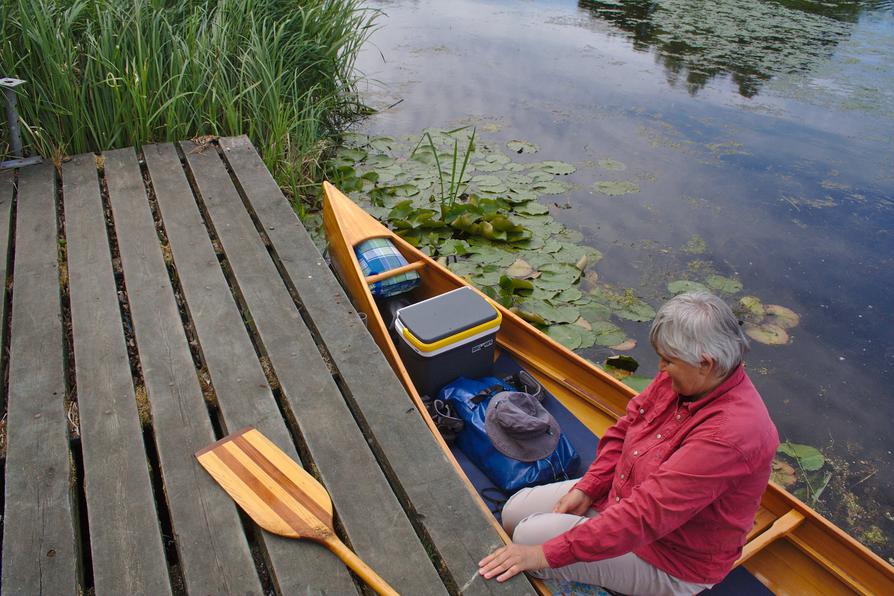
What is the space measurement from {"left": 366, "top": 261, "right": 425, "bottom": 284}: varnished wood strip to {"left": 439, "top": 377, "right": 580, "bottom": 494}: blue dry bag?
872 mm

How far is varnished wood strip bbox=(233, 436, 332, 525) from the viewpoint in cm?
181

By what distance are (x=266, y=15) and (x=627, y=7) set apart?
672 centimetres

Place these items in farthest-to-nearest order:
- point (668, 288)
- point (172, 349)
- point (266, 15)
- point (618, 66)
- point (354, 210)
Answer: point (618, 66) < point (266, 15) < point (668, 288) < point (354, 210) < point (172, 349)

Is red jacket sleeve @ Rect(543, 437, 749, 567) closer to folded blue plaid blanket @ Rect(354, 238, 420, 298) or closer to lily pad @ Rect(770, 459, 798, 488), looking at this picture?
lily pad @ Rect(770, 459, 798, 488)

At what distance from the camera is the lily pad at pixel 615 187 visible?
17.5 feet

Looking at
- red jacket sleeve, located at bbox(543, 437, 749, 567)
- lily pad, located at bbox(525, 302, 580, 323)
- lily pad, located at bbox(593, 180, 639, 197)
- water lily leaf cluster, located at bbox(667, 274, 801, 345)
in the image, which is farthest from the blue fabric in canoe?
lily pad, located at bbox(593, 180, 639, 197)

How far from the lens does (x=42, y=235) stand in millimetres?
2926

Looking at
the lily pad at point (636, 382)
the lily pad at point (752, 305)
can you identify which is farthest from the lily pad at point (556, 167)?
the lily pad at point (636, 382)

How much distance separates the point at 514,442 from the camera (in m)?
2.41

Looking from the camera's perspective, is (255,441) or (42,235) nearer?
(255,441)

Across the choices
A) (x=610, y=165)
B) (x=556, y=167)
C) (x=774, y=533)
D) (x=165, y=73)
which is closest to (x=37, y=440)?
(x=774, y=533)

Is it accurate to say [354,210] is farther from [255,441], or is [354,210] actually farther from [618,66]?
[618,66]

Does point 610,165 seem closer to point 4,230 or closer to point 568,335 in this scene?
point 568,335

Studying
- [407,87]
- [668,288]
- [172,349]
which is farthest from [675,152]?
[172,349]
